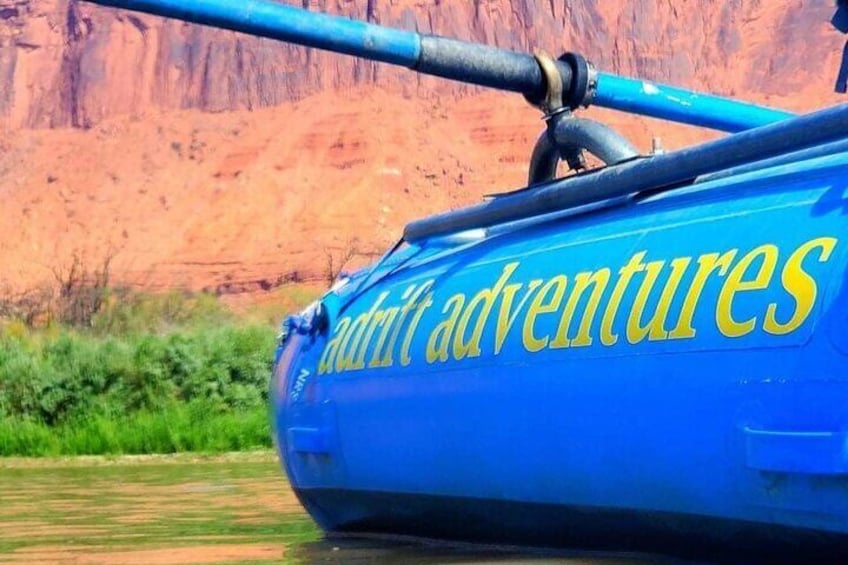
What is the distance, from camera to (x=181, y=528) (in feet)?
20.6

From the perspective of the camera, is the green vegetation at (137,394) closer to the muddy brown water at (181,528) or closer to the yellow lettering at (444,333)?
the muddy brown water at (181,528)

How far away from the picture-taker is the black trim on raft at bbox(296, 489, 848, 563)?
3387mm

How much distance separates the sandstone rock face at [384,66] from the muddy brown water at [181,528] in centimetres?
5250

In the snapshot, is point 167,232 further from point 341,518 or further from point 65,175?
point 341,518

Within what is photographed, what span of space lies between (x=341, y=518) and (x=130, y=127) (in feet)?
194

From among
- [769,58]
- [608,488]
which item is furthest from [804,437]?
[769,58]

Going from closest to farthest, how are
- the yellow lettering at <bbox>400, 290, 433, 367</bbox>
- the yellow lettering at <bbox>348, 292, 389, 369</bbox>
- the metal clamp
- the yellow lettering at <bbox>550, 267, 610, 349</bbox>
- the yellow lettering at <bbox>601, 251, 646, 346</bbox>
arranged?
the yellow lettering at <bbox>601, 251, 646, 346</bbox>
the yellow lettering at <bbox>550, 267, 610, 349</bbox>
the yellow lettering at <bbox>400, 290, 433, 367</bbox>
the yellow lettering at <bbox>348, 292, 389, 369</bbox>
the metal clamp

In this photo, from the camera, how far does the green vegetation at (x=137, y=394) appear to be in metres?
17.5

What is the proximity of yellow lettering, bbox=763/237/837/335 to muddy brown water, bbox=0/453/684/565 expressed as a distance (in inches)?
39.9

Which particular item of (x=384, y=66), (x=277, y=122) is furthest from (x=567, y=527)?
(x=384, y=66)

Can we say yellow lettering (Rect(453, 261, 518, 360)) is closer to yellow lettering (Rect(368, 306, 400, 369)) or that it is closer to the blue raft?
the blue raft

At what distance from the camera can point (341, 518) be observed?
5730 millimetres

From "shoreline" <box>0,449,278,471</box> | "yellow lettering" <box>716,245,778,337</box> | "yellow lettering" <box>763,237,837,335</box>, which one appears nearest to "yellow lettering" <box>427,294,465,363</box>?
"yellow lettering" <box>716,245,778,337</box>

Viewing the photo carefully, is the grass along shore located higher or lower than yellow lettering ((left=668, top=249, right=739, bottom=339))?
lower
